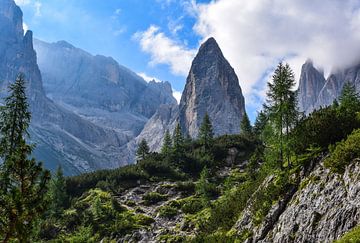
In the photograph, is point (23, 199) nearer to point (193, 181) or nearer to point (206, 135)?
point (193, 181)

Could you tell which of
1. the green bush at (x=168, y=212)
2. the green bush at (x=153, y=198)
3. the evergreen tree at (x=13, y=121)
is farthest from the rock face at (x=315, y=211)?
the green bush at (x=153, y=198)

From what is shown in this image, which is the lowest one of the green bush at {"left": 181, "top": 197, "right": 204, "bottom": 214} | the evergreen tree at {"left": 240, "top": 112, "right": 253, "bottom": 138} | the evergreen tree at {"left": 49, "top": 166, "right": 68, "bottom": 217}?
the green bush at {"left": 181, "top": 197, "right": 204, "bottom": 214}

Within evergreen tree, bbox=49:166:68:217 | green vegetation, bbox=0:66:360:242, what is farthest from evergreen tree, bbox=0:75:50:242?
evergreen tree, bbox=49:166:68:217

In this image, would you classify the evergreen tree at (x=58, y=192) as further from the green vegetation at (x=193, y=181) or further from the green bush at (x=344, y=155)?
the green bush at (x=344, y=155)

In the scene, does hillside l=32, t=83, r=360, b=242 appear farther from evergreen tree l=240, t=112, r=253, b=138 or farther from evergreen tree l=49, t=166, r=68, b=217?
evergreen tree l=240, t=112, r=253, b=138

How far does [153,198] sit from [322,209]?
38893 mm

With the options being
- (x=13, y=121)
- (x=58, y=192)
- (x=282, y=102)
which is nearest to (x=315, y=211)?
(x=282, y=102)

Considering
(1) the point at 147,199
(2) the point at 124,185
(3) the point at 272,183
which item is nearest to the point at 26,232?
(3) the point at 272,183

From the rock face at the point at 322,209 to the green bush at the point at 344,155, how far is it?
53 centimetres

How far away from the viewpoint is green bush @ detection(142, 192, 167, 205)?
60000 mm

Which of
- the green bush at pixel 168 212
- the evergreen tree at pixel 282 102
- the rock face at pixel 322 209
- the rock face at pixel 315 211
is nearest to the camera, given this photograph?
the rock face at pixel 322 209

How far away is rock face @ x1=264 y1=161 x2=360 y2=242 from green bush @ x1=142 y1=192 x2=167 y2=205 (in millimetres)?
34381

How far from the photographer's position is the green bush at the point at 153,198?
6000 cm

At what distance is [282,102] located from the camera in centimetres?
3709
